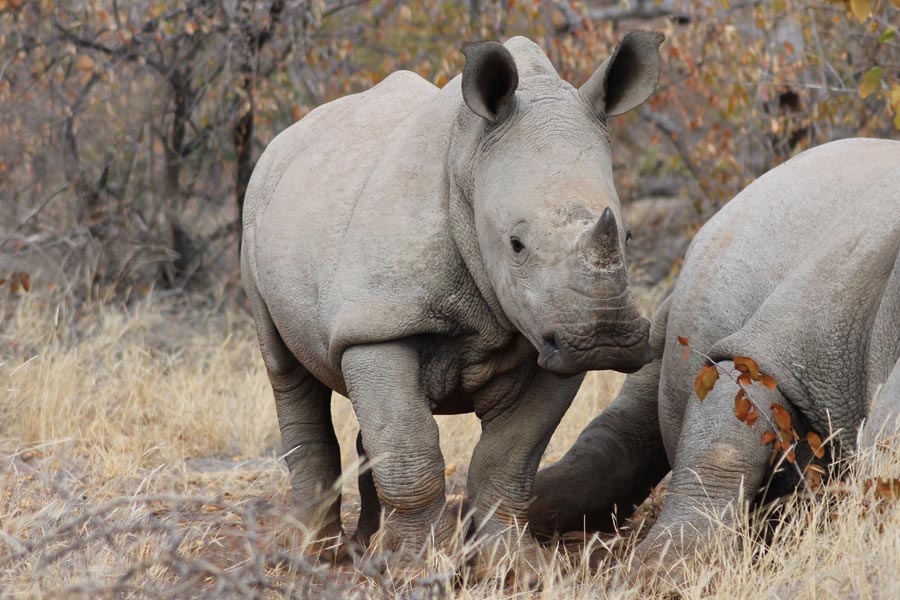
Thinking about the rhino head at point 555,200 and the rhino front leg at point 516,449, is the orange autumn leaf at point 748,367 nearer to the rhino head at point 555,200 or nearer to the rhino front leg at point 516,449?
the rhino head at point 555,200

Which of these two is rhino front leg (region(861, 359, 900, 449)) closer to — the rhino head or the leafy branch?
the leafy branch

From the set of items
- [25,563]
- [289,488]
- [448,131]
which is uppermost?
[448,131]

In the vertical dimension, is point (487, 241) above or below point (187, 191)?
above

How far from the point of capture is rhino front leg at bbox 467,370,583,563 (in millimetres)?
4668

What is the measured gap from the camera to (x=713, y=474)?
4.51 m

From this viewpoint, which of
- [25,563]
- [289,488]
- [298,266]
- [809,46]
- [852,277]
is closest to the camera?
[25,563]

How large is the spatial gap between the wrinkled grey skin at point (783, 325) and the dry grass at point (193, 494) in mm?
249

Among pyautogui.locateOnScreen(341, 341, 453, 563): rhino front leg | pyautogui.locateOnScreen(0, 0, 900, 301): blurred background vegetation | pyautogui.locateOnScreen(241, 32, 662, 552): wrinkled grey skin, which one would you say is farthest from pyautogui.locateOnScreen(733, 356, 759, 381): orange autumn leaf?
pyautogui.locateOnScreen(0, 0, 900, 301): blurred background vegetation

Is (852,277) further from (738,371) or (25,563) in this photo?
(25,563)

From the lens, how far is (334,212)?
4699 mm

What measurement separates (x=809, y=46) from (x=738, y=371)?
5417 mm

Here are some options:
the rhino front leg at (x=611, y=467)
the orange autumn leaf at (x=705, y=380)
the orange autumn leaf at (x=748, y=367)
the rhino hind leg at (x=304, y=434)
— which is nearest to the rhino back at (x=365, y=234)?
the rhino hind leg at (x=304, y=434)

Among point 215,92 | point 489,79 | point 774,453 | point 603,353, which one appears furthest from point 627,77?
point 215,92

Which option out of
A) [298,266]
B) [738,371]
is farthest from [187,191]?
[738,371]
